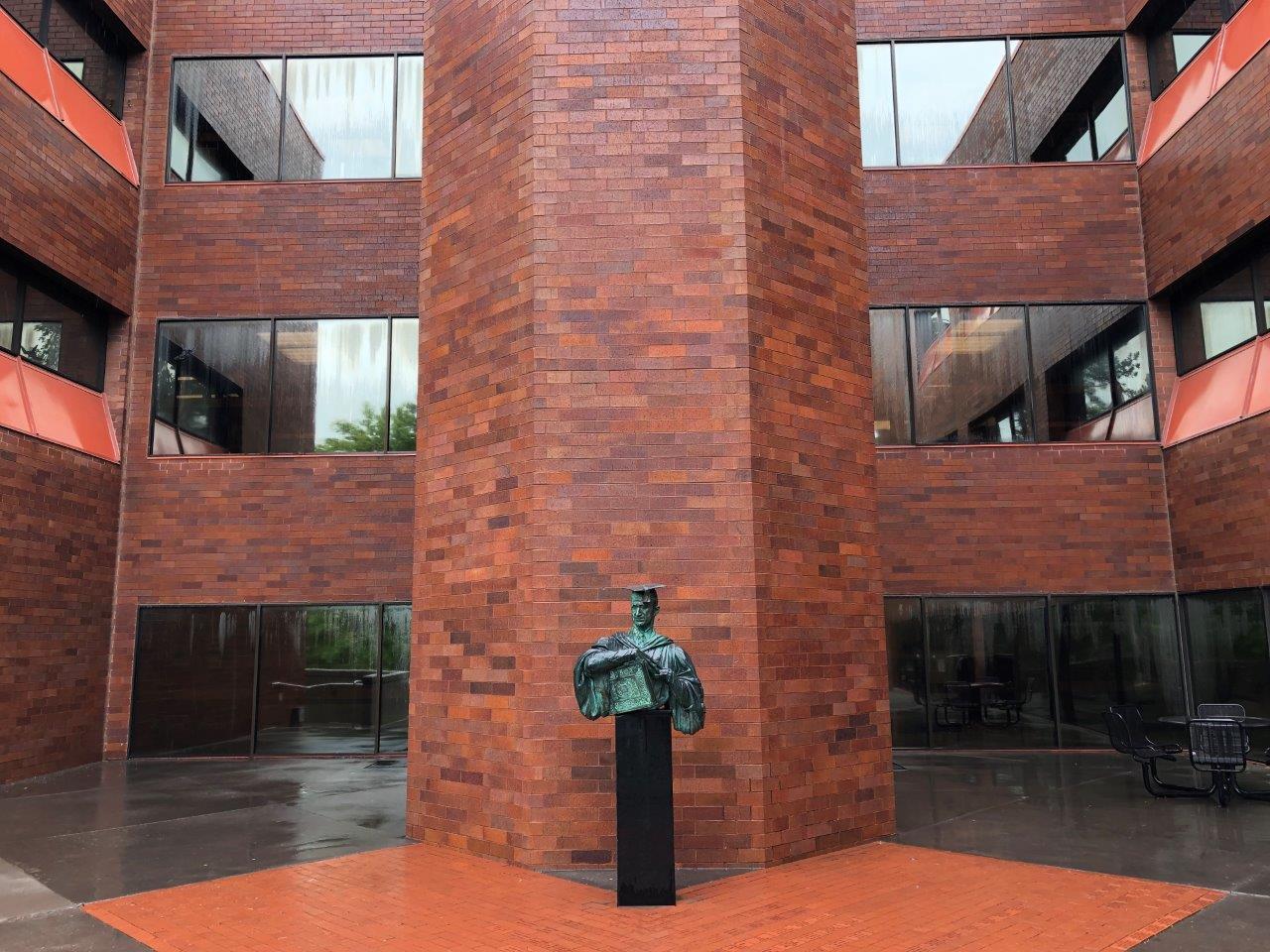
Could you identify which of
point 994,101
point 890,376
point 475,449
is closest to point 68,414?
point 475,449

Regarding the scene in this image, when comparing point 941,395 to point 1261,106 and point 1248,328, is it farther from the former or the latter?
point 1261,106

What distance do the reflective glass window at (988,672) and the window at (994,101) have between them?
679cm

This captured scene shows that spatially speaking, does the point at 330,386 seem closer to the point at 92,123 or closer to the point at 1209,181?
the point at 92,123

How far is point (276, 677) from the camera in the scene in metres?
13.7

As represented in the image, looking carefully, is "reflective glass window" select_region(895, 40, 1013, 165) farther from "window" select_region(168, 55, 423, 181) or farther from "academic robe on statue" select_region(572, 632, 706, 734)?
"academic robe on statue" select_region(572, 632, 706, 734)

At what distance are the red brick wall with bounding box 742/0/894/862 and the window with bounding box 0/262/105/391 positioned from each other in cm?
957

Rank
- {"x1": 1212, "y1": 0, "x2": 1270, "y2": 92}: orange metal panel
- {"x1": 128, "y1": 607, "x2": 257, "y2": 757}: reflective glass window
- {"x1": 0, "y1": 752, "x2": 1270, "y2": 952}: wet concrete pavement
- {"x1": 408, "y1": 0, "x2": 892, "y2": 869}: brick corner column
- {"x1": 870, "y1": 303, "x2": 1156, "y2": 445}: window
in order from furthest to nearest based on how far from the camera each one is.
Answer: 1. {"x1": 870, "y1": 303, "x2": 1156, "y2": 445}: window
2. {"x1": 128, "y1": 607, "x2": 257, "y2": 757}: reflective glass window
3. {"x1": 1212, "y1": 0, "x2": 1270, "y2": 92}: orange metal panel
4. {"x1": 408, "y1": 0, "x2": 892, "y2": 869}: brick corner column
5. {"x1": 0, "y1": 752, "x2": 1270, "y2": 952}: wet concrete pavement

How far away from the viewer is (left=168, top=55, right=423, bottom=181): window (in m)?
14.8

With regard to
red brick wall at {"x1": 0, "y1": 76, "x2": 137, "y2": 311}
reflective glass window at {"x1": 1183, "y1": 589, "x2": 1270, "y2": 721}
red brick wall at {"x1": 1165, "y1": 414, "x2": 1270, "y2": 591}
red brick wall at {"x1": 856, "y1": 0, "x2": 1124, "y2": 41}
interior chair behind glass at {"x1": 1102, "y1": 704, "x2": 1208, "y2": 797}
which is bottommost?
interior chair behind glass at {"x1": 1102, "y1": 704, "x2": 1208, "y2": 797}

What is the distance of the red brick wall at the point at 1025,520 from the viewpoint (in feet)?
45.4

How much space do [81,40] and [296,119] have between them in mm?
2928

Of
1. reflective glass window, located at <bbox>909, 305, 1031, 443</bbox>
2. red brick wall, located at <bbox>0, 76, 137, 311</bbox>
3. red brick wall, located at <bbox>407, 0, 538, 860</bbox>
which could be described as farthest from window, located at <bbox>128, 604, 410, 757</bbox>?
reflective glass window, located at <bbox>909, 305, 1031, 443</bbox>

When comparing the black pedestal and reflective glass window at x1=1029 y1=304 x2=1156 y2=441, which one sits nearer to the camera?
the black pedestal

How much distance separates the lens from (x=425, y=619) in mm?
8414
